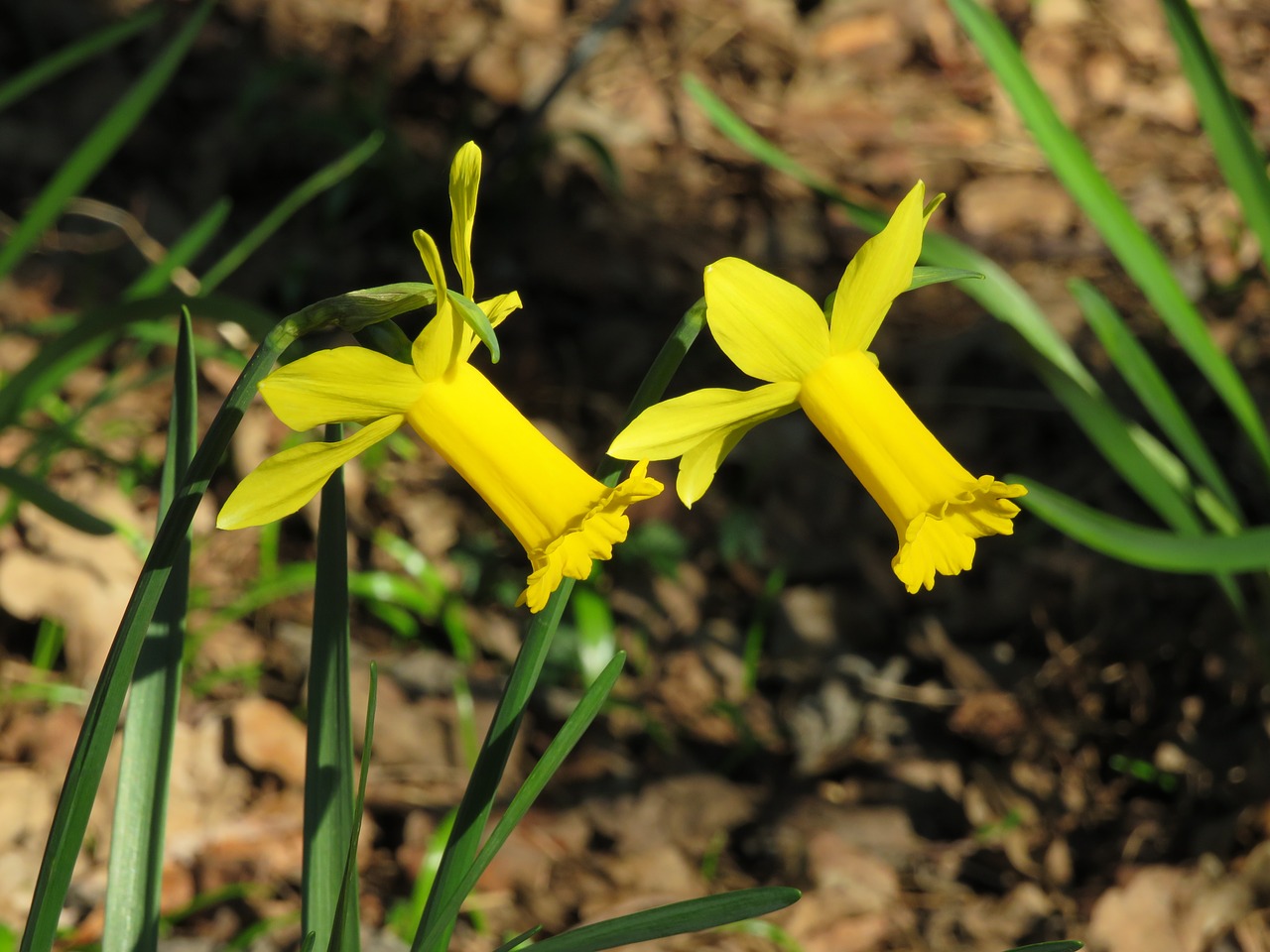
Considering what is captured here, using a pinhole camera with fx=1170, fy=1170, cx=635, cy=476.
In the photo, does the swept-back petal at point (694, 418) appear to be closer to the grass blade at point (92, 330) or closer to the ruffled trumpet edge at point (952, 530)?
the ruffled trumpet edge at point (952, 530)

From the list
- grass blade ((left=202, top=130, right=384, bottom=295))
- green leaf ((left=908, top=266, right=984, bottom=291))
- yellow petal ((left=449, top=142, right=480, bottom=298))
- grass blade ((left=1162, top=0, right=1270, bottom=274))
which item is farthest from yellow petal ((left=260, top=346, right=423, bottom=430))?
grass blade ((left=1162, top=0, right=1270, bottom=274))

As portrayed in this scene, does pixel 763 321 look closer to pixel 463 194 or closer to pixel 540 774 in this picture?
pixel 463 194

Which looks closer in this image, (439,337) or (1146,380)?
(439,337)

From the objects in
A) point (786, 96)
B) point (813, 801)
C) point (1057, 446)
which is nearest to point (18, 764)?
point (813, 801)

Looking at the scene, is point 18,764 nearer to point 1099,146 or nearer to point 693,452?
point 693,452

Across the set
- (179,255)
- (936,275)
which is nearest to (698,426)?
(936,275)

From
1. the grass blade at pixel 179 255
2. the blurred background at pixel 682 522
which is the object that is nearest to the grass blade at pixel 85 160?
the grass blade at pixel 179 255
